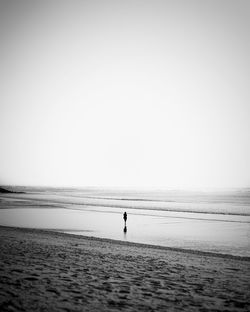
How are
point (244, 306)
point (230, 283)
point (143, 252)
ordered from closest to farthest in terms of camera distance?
point (244, 306), point (230, 283), point (143, 252)

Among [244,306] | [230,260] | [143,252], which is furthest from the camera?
[143,252]

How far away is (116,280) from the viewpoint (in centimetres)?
994

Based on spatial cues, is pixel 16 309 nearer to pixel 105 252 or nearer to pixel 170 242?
pixel 105 252

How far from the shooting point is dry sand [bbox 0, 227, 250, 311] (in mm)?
7570

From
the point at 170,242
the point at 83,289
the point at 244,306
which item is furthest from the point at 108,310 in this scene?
the point at 170,242

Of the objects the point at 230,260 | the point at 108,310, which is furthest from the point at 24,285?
the point at 230,260

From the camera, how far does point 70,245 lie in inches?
671

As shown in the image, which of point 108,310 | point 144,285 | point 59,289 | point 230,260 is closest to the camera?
point 108,310

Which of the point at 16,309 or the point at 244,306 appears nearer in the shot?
the point at 16,309

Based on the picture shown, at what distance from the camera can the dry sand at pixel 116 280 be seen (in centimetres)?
757

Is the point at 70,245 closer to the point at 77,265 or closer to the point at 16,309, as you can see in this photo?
the point at 77,265

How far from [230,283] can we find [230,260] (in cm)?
489

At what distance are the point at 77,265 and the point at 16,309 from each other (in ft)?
17.8

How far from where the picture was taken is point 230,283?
406 inches
